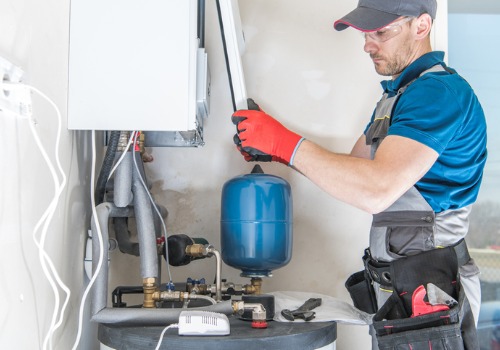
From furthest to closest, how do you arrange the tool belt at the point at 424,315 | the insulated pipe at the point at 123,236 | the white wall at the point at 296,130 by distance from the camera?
the white wall at the point at 296,130 < the insulated pipe at the point at 123,236 < the tool belt at the point at 424,315

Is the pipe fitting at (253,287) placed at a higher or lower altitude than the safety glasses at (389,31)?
lower

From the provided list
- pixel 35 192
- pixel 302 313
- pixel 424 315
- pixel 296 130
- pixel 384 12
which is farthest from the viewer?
pixel 296 130

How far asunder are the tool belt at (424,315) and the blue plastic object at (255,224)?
0.87 feet

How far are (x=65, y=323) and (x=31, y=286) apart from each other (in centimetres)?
28

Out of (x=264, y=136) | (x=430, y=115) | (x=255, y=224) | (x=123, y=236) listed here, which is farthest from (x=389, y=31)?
(x=123, y=236)

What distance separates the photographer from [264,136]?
143cm

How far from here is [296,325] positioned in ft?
4.28

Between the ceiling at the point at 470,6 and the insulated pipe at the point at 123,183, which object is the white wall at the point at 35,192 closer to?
the insulated pipe at the point at 123,183

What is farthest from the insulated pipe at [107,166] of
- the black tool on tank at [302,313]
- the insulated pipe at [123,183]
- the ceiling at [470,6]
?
the ceiling at [470,6]

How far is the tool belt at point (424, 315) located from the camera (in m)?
1.22

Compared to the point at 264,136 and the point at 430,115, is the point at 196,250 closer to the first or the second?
the point at 264,136

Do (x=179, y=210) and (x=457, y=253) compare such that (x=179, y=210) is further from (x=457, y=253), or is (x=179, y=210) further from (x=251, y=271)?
(x=457, y=253)

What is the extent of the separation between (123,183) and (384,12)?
818 mm

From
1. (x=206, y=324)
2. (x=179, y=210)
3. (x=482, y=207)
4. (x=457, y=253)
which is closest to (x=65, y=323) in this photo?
(x=206, y=324)
